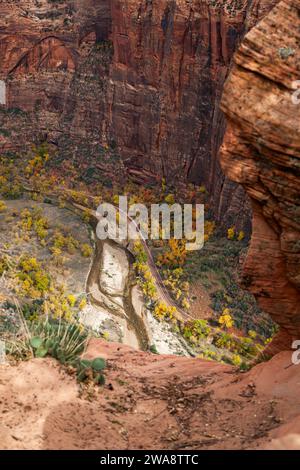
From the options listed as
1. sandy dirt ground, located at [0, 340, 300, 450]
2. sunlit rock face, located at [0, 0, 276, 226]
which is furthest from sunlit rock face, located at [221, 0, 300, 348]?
sunlit rock face, located at [0, 0, 276, 226]

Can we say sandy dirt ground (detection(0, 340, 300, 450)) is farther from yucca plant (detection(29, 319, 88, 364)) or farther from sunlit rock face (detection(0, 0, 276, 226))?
sunlit rock face (detection(0, 0, 276, 226))

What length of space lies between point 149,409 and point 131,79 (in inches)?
2357

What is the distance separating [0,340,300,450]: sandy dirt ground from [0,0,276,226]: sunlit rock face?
124 feet

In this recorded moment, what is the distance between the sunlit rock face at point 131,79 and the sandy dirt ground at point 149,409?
37.9 m

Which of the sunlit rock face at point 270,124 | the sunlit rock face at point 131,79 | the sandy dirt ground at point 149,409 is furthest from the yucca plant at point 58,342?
the sunlit rock face at point 131,79

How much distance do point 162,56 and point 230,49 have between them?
38.6 feet

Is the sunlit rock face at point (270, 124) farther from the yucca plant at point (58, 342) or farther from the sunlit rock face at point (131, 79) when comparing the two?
the sunlit rock face at point (131, 79)

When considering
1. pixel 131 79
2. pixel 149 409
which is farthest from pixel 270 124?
pixel 131 79

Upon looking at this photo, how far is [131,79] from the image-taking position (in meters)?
74.4

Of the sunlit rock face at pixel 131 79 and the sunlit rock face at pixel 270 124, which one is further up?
the sunlit rock face at pixel 270 124

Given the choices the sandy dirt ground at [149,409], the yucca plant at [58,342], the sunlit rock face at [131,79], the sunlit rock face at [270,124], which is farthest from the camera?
the sunlit rock face at [131,79]

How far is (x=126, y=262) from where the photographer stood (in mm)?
62156

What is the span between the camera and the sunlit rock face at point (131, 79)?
6275cm

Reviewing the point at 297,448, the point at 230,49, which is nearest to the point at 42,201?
the point at 230,49
